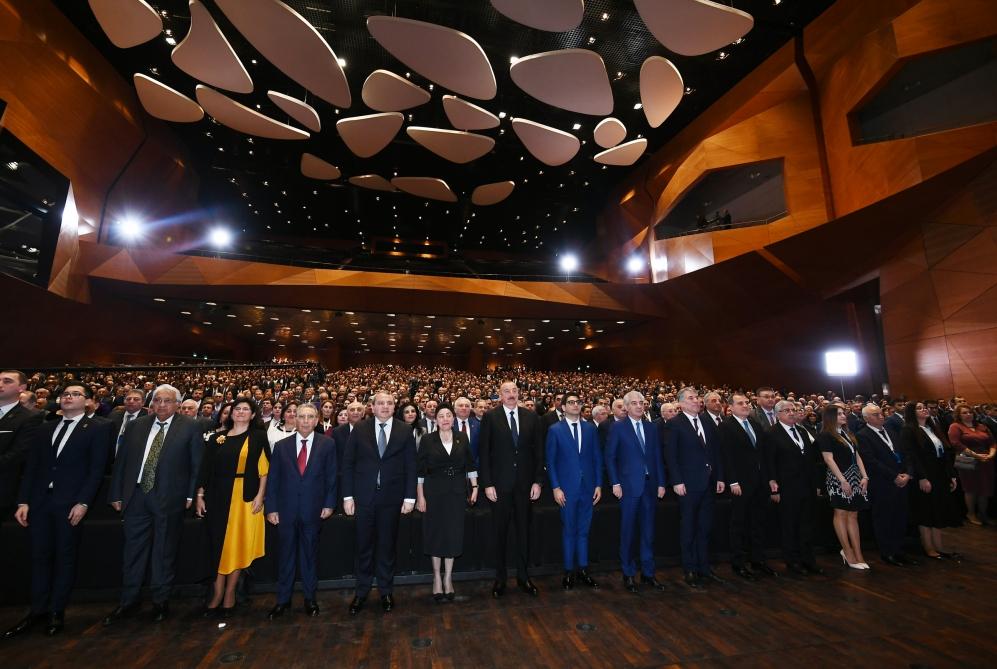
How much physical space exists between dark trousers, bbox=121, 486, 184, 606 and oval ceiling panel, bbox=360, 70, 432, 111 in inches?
409

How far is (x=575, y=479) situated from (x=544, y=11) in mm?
8895

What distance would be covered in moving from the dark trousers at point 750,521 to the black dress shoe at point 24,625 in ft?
18.0

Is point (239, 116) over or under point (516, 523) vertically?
over

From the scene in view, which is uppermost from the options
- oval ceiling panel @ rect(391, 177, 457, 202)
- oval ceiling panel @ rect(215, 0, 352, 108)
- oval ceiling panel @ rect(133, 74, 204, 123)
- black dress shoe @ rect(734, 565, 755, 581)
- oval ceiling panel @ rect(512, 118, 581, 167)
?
oval ceiling panel @ rect(391, 177, 457, 202)

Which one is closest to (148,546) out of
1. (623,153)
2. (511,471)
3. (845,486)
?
(511,471)

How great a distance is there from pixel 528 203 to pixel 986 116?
628 inches

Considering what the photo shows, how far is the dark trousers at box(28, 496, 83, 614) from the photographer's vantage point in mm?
2816

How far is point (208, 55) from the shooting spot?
8.93m

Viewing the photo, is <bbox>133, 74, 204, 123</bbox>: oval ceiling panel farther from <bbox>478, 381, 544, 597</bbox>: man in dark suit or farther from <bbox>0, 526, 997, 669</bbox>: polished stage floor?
<bbox>478, 381, 544, 597</bbox>: man in dark suit

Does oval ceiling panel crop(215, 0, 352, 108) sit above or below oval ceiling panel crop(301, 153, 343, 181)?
below

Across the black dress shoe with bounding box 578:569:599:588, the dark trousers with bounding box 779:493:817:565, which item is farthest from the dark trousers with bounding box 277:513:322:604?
the dark trousers with bounding box 779:493:817:565

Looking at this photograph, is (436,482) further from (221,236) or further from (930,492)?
(221,236)

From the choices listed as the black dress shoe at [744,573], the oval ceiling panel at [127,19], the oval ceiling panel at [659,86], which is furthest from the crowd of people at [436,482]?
the oval ceiling panel at [659,86]

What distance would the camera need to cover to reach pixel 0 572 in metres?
3.08
